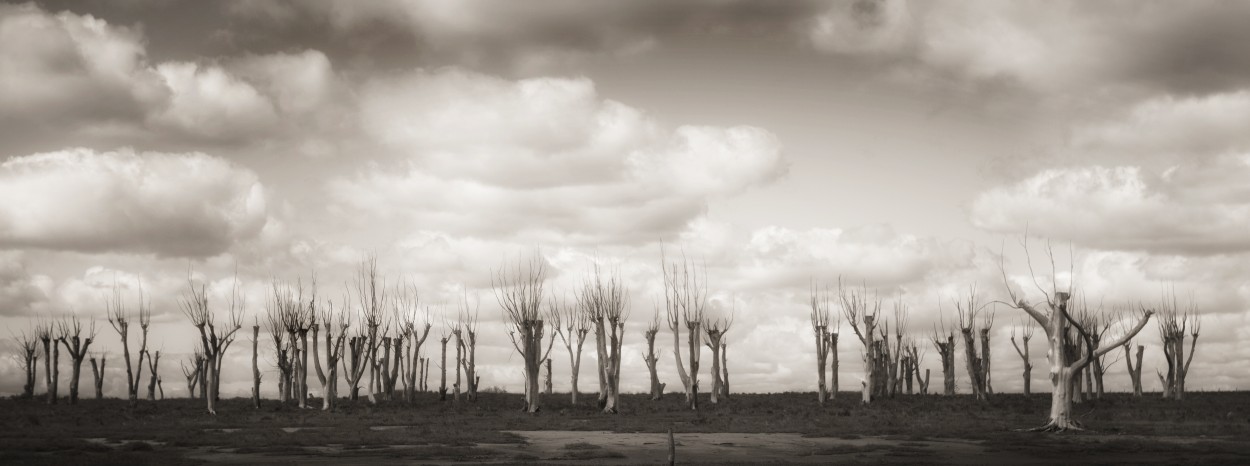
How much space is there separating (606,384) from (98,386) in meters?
39.9

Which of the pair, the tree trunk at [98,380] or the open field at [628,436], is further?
the tree trunk at [98,380]

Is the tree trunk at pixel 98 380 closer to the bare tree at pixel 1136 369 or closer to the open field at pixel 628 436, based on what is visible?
the open field at pixel 628 436

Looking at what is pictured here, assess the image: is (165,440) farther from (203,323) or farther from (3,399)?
(3,399)

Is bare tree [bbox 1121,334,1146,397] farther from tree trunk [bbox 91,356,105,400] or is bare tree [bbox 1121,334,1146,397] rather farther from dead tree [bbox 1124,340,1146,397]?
tree trunk [bbox 91,356,105,400]

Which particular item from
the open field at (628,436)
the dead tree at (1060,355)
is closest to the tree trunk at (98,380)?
the open field at (628,436)

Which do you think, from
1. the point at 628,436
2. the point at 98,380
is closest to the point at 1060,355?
the point at 628,436

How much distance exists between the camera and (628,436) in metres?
37.4

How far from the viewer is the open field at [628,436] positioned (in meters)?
27.7

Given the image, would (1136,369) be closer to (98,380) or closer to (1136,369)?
(1136,369)

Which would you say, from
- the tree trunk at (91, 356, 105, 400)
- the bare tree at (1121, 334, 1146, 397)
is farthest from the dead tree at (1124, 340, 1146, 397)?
the tree trunk at (91, 356, 105, 400)

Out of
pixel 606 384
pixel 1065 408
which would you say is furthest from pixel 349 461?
pixel 606 384

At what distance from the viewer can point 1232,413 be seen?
45.6 meters

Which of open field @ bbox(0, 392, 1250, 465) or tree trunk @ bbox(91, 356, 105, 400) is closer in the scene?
open field @ bbox(0, 392, 1250, 465)

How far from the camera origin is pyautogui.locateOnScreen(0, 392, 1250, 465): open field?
2766cm
